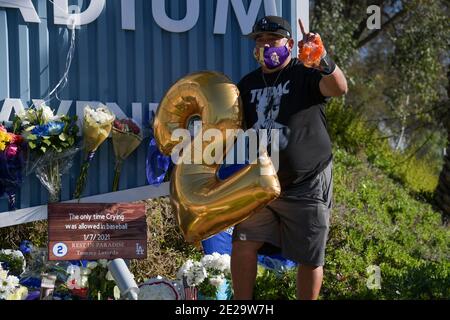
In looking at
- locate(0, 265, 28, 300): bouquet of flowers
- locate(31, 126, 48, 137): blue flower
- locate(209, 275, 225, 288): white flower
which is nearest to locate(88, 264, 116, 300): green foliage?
locate(0, 265, 28, 300): bouquet of flowers

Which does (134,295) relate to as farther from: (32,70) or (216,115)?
(32,70)

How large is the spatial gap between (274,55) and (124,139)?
1360mm

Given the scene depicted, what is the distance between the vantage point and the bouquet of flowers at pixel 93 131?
4988mm

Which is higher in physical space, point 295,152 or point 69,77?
point 69,77

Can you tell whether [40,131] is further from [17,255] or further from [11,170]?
[17,255]

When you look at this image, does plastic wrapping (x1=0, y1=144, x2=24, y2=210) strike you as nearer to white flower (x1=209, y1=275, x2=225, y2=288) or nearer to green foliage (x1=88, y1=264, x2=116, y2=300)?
green foliage (x1=88, y1=264, x2=116, y2=300)

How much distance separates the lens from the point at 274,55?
4.25 metres

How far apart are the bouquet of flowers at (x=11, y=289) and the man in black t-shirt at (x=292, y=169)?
46.6 inches

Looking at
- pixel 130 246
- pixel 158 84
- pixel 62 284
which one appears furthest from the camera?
pixel 158 84

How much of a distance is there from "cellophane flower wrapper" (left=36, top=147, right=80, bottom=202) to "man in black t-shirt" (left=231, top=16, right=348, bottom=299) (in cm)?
139

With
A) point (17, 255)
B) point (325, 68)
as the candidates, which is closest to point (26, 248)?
point (17, 255)
